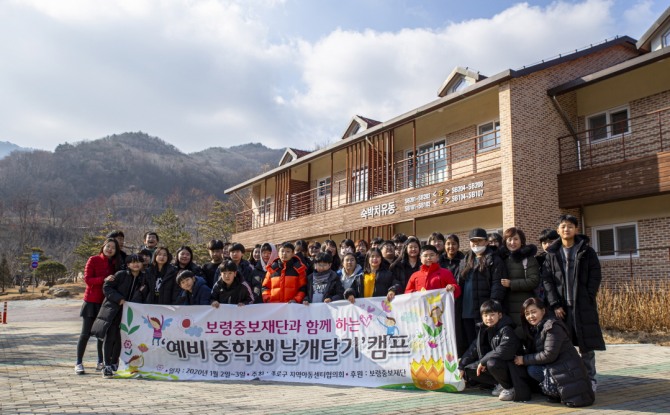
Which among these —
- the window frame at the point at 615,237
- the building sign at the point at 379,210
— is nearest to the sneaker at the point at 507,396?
the window frame at the point at 615,237

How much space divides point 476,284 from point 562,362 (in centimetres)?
126

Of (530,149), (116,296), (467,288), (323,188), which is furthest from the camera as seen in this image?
(323,188)

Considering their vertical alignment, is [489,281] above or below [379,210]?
below

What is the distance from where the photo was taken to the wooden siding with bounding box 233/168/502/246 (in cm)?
1461

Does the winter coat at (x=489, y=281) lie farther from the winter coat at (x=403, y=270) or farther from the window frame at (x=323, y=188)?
the window frame at (x=323, y=188)

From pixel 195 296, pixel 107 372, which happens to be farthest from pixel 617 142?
pixel 107 372

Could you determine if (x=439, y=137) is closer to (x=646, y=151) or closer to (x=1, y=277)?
(x=646, y=151)

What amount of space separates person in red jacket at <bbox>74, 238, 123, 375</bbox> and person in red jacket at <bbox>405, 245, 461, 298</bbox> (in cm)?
435

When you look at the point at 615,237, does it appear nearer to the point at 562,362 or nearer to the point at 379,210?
the point at 379,210

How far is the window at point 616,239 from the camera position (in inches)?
560

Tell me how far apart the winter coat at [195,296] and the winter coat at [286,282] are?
32.4 inches

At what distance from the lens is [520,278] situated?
5.93 metres

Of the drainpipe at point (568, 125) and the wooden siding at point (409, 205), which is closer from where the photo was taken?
the wooden siding at point (409, 205)

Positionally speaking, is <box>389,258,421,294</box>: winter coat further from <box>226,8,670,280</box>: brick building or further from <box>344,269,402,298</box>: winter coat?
<box>226,8,670,280</box>: brick building
